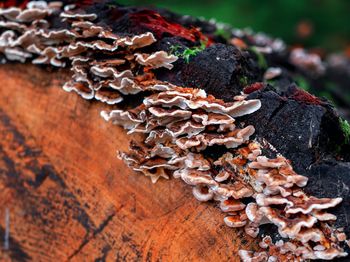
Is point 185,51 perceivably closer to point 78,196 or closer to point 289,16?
point 78,196

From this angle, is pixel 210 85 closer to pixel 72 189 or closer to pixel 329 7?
pixel 72 189

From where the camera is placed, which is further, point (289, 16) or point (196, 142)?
point (289, 16)

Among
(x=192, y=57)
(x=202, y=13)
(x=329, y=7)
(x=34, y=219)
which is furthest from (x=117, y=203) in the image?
(x=329, y=7)

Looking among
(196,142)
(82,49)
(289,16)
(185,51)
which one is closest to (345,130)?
(196,142)

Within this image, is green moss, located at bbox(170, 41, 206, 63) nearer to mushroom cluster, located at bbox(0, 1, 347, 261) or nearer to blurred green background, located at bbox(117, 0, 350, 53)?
mushroom cluster, located at bbox(0, 1, 347, 261)

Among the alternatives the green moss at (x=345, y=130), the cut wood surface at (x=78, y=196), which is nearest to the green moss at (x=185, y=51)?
the cut wood surface at (x=78, y=196)

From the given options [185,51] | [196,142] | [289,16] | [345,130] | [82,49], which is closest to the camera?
[196,142]
